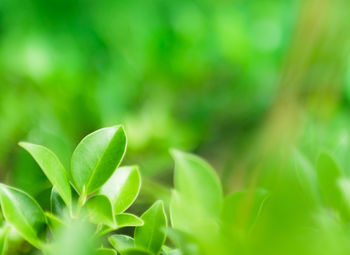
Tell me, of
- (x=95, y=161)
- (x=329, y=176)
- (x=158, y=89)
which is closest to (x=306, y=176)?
(x=329, y=176)

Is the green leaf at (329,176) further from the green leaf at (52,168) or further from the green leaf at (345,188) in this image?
the green leaf at (52,168)

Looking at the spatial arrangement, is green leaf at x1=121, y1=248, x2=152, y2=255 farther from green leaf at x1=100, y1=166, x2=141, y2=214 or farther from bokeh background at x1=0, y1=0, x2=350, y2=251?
bokeh background at x1=0, y1=0, x2=350, y2=251

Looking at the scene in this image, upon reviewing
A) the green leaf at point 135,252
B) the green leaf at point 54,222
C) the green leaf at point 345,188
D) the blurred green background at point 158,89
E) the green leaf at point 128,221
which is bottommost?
the blurred green background at point 158,89

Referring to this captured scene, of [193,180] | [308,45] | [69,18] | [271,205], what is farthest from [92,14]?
[271,205]

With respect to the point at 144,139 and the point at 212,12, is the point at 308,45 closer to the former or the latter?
the point at 144,139

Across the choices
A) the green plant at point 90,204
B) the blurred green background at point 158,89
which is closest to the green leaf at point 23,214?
the green plant at point 90,204

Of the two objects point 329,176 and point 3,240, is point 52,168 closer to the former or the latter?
point 3,240

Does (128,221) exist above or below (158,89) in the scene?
above

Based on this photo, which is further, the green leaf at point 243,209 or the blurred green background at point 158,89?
the blurred green background at point 158,89
